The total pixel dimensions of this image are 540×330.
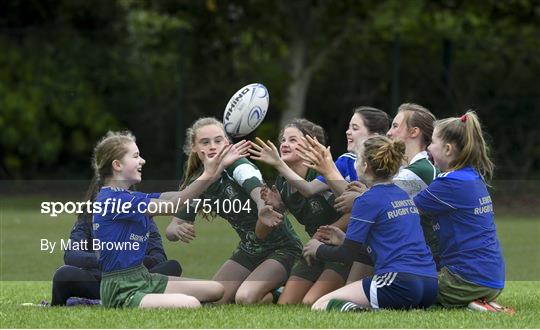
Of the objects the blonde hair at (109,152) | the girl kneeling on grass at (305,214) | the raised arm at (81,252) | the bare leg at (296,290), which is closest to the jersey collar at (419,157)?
the girl kneeling on grass at (305,214)

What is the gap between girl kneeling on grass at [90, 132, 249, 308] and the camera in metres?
7.25

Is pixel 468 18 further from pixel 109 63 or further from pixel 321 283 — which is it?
pixel 321 283

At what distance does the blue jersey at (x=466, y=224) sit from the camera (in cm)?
723

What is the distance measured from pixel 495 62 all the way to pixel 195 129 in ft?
40.2

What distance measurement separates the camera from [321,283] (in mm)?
7754

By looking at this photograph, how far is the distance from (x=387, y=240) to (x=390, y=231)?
0.06 meters

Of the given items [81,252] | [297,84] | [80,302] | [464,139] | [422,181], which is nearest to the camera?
[464,139]

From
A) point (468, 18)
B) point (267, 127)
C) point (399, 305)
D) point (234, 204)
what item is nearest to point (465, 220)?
point (399, 305)

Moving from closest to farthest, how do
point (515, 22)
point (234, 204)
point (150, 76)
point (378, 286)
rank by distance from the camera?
1. point (378, 286)
2. point (234, 204)
3. point (150, 76)
4. point (515, 22)

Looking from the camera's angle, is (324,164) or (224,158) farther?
(324,164)

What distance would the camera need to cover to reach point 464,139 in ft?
24.0

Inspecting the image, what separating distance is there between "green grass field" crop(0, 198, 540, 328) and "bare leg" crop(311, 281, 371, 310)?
11 cm

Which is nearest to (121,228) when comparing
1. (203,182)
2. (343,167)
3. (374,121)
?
(203,182)

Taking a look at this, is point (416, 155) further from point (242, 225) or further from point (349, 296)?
point (242, 225)
